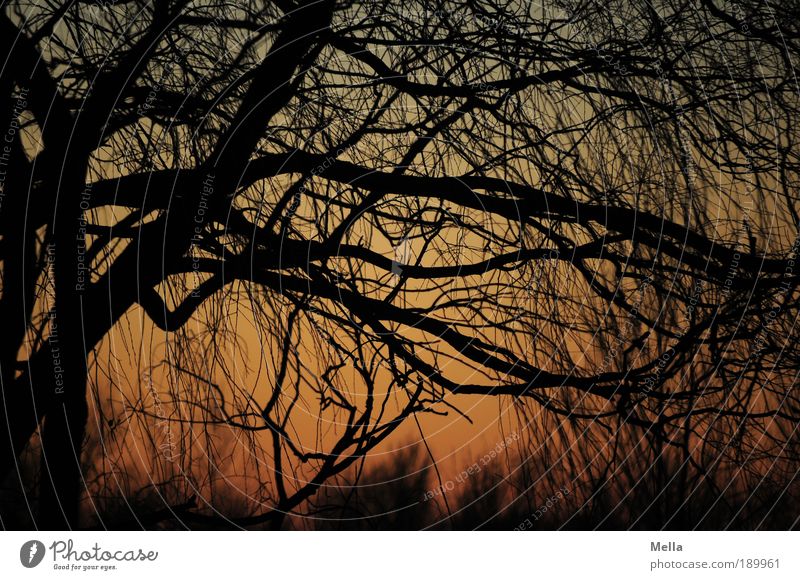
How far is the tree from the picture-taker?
326 cm

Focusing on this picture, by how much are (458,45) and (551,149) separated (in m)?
0.66

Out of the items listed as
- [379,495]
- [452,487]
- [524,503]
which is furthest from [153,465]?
[524,503]

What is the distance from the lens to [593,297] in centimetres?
335

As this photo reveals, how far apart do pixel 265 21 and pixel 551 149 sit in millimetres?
1445

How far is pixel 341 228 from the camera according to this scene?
10.9 feet

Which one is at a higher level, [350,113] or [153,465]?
[350,113]

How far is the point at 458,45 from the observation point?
344 cm

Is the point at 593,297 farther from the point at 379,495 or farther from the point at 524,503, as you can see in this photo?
the point at 379,495

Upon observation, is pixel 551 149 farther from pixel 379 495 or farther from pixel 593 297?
pixel 379 495

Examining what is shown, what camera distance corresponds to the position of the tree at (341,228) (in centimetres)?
326
